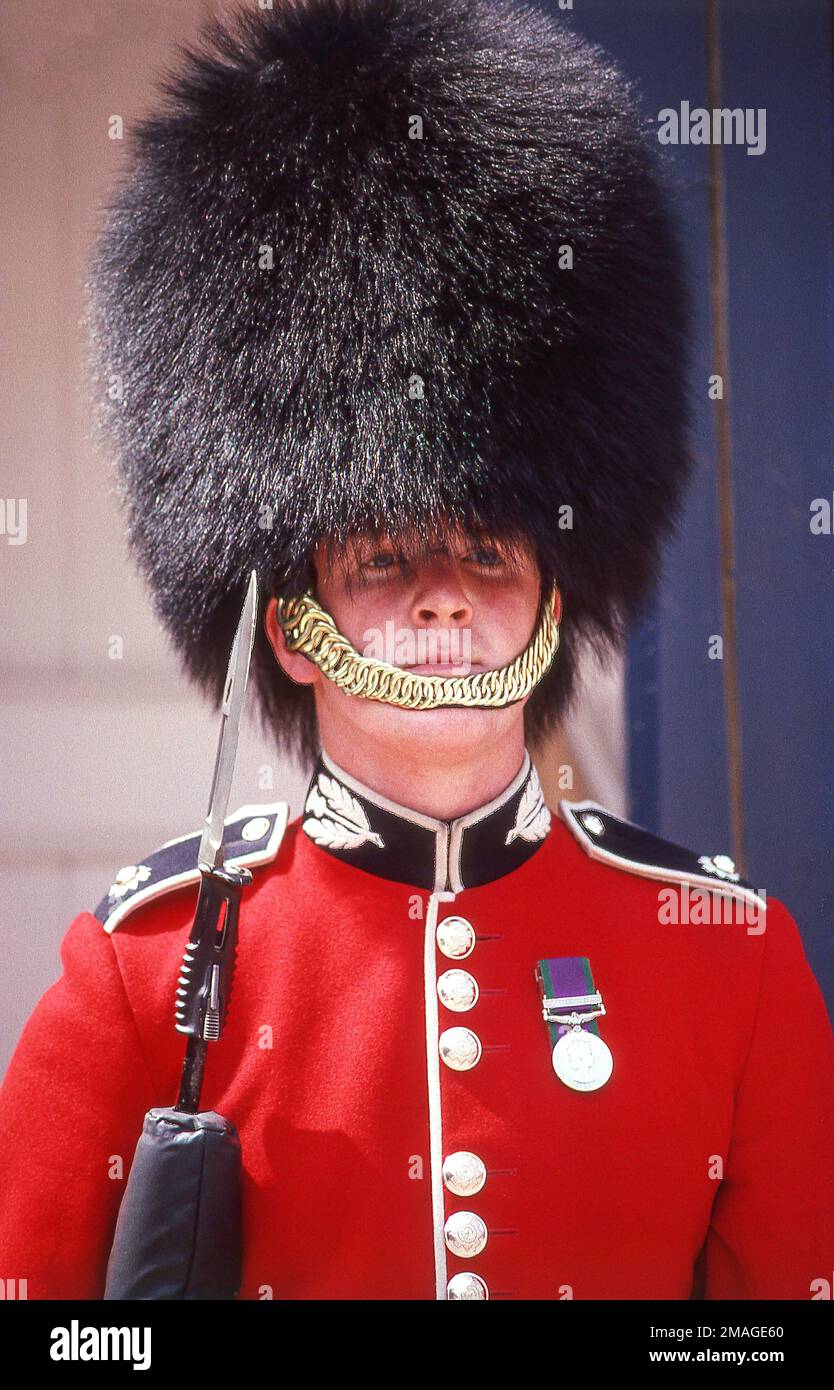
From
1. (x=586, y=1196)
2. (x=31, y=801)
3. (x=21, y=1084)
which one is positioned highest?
(x=31, y=801)

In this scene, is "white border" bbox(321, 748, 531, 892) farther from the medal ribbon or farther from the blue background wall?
the blue background wall

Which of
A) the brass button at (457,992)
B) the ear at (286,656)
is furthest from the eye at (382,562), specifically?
the brass button at (457,992)

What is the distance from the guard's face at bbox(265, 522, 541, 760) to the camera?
1678 mm

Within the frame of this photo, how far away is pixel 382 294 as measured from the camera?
1783 millimetres

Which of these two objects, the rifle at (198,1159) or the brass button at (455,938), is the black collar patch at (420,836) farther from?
the rifle at (198,1159)

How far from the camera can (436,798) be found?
5.78 feet

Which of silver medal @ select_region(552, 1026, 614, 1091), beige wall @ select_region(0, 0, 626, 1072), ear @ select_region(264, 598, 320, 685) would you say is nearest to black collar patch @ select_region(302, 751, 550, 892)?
ear @ select_region(264, 598, 320, 685)

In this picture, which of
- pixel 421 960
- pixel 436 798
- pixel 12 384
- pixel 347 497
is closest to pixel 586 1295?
pixel 421 960

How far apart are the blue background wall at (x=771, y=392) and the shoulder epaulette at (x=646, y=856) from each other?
30cm

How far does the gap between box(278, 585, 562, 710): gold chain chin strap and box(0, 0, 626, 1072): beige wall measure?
0.49 meters

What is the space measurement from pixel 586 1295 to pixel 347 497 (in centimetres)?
94

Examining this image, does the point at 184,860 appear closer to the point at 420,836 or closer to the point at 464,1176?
the point at 420,836

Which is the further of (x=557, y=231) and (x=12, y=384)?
(x=12, y=384)

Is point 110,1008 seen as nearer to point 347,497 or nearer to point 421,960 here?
point 421,960
